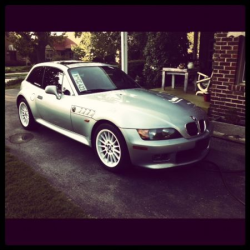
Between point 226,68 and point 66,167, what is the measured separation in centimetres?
376

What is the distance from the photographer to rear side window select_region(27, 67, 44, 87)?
16.6ft

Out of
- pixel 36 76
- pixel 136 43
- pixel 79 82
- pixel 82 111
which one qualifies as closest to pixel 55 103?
pixel 79 82

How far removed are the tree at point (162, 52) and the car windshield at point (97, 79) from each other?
6211mm

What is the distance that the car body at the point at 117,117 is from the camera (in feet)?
10.8

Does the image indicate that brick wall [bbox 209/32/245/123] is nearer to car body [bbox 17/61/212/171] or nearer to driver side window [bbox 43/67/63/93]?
car body [bbox 17/61/212/171]

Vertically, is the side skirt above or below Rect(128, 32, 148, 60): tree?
below

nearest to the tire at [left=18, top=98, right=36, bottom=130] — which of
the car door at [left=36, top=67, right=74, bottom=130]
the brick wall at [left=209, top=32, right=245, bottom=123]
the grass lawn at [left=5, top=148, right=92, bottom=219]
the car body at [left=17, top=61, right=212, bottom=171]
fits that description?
the car body at [left=17, top=61, right=212, bottom=171]

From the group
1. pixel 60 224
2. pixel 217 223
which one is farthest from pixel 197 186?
pixel 60 224

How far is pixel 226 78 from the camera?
5281mm

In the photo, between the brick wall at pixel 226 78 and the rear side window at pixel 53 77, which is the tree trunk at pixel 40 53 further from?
the brick wall at pixel 226 78

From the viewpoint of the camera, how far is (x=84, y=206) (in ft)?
9.64

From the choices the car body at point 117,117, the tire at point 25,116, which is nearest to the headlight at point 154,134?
the car body at point 117,117

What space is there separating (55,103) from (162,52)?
23.7ft

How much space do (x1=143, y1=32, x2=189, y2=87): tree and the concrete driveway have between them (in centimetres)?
664
